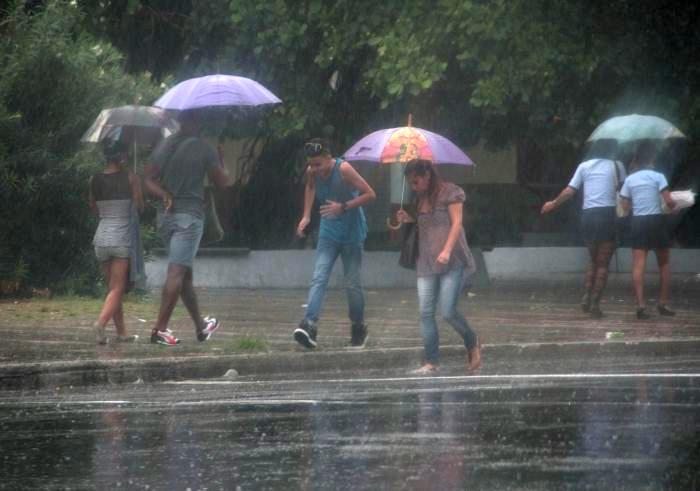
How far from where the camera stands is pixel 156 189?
12.4 meters

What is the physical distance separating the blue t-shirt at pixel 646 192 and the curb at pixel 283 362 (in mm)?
2571

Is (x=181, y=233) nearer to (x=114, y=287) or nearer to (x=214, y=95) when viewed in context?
(x=114, y=287)

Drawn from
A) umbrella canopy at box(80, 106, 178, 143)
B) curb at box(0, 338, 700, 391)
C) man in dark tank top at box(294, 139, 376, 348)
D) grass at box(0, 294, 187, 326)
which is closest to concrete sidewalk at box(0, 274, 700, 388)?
curb at box(0, 338, 700, 391)

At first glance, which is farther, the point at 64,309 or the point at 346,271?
the point at 64,309

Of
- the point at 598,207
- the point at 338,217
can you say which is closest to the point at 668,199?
the point at 598,207

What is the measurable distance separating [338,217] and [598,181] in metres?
4.05

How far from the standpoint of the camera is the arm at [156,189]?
A: 12.5 metres

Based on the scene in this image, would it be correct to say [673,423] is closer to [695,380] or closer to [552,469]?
[552,469]

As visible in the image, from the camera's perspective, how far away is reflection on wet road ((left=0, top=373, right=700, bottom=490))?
6.85 m

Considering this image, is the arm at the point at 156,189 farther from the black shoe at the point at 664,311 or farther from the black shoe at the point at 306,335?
the black shoe at the point at 664,311

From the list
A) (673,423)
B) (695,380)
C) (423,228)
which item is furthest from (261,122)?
(673,423)

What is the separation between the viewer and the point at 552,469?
694cm

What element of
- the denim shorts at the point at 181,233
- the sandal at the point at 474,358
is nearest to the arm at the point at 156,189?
the denim shorts at the point at 181,233

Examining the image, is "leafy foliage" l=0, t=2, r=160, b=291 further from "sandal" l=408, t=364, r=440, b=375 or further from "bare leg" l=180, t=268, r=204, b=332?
"sandal" l=408, t=364, r=440, b=375
